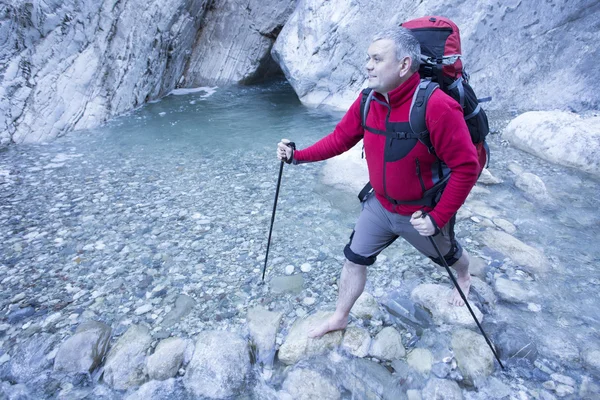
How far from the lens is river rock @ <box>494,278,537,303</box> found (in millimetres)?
3748

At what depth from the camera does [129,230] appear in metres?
5.10

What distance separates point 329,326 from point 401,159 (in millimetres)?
1656

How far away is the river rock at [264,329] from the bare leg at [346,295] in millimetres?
367

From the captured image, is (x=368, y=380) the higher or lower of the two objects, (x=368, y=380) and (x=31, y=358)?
the lower

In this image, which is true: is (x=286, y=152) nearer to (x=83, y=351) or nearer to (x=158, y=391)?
(x=158, y=391)

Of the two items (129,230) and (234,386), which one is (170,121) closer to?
(129,230)

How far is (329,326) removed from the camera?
130 inches

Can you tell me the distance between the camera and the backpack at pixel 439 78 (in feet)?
7.70

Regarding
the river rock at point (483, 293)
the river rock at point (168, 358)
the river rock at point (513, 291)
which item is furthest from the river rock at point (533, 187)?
the river rock at point (168, 358)

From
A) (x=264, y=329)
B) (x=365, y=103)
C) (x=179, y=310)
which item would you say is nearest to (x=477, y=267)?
(x=264, y=329)

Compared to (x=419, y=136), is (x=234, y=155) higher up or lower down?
lower down

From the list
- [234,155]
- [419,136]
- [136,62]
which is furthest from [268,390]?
[136,62]

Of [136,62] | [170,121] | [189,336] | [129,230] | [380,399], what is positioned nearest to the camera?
[380,399]

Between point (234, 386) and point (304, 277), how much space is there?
1.45 metres
